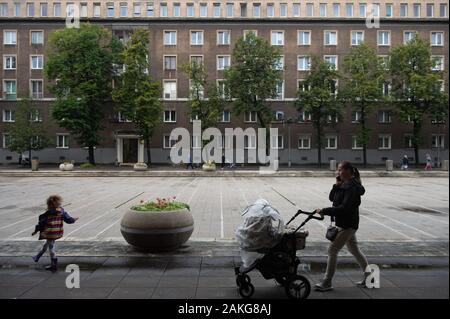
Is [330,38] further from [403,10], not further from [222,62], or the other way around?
[222,62]

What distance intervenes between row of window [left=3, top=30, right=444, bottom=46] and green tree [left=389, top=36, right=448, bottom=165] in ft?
18.1

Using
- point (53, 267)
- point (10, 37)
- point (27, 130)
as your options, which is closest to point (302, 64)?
point (27, 130)

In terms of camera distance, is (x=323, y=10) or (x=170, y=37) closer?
(x=170, y=37)

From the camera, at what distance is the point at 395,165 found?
5609 centimetres

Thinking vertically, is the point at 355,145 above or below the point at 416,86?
below

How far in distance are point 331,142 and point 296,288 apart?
53738mm

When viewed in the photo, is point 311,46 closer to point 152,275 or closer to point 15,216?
point 15,216

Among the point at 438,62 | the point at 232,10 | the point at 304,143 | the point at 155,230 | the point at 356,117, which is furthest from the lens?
the point at 232,10

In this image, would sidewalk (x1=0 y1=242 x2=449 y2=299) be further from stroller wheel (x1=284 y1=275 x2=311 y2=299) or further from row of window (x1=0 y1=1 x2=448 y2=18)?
row of window (x1=0 y1=1 x2=448 y2=18)

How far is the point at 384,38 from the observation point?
193 ft

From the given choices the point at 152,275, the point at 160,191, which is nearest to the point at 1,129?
the point at 160,191

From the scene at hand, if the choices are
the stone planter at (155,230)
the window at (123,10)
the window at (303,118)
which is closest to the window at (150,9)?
the window at (123,10)

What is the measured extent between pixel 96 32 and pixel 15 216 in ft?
138

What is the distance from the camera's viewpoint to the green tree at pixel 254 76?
51781mm
